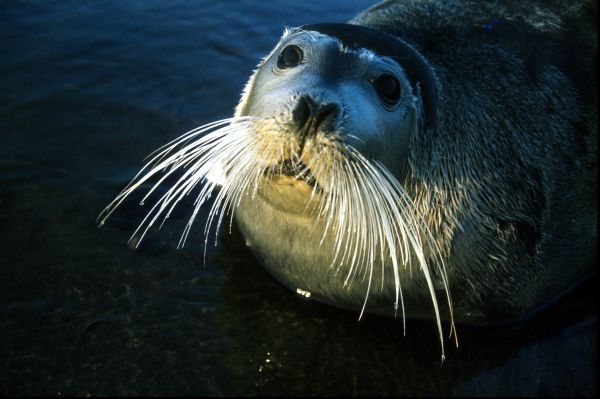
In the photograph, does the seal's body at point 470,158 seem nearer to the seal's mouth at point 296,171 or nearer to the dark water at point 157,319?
the seal's mouth at point 296,171

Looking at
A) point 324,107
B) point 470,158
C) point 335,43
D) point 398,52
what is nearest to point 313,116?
point 324,107

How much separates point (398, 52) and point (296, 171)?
1.22 metres

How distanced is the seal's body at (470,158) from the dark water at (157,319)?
0.24 metres

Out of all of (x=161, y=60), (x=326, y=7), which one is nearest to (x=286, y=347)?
(x=161, y=60)

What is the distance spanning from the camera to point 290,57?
3.90 metres

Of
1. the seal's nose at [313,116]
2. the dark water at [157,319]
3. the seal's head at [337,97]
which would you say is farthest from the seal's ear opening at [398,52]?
the dark water at [157,319]

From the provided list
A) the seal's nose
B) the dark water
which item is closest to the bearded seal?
the seal's nose

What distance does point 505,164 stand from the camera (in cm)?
459

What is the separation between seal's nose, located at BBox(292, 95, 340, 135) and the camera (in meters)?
3.24

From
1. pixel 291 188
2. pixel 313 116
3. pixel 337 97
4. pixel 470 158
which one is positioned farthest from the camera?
pixel 470 158

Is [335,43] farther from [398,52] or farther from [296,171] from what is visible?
[296,171]

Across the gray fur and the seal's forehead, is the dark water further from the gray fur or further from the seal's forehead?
the seal's forehead

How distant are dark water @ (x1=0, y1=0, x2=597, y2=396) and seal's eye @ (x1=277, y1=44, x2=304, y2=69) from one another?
1646mm

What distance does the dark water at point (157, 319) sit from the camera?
3.98m
